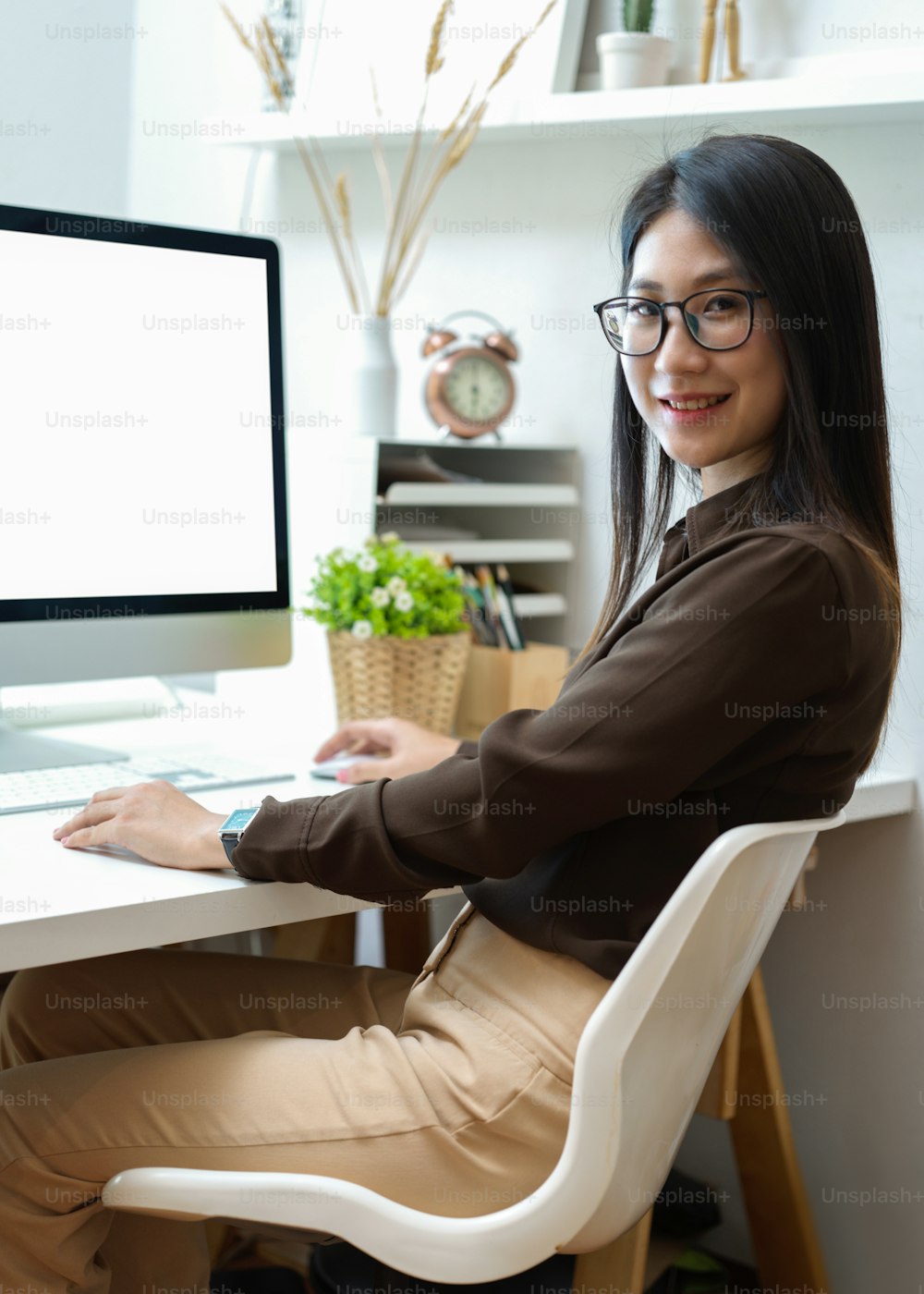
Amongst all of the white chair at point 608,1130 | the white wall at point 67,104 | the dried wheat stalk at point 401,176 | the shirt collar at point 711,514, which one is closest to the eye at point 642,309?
the shirt collar at point 711,514

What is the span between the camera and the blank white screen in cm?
131

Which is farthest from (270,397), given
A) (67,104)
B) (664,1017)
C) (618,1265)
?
(67,104)

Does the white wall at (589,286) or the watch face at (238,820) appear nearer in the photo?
the watch face at (238,820)

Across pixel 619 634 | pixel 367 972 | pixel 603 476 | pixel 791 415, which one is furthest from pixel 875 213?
pixel 367 972

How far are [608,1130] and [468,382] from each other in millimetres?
1209

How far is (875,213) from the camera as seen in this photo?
1586mm

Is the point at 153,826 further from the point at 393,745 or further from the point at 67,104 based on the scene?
the point at 67,104

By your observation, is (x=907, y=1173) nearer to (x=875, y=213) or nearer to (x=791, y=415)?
(x=791, y=415)

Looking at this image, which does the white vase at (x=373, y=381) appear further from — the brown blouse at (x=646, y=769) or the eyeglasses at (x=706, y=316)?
the brown blouse at (x=646, y=769)

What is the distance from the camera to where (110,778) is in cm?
128

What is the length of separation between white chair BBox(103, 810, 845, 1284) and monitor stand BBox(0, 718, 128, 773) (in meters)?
0.50

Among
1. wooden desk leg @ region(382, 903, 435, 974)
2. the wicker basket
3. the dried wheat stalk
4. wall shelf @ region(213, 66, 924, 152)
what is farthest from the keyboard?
wall shelf @ region(213, 66, 924, 152)

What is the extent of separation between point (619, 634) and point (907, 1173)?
939 mm

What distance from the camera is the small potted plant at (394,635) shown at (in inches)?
63.1
